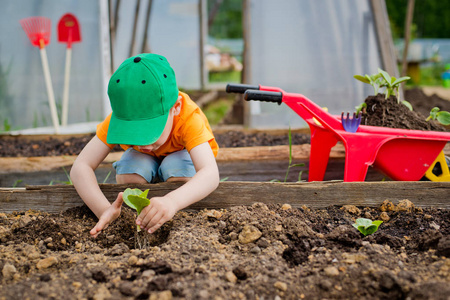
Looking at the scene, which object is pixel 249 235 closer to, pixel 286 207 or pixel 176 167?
pixel 286 207

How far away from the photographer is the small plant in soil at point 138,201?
1.41 metres

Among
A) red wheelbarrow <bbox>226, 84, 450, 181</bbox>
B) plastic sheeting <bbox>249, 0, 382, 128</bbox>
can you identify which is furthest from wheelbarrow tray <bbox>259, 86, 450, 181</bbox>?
plastic sheeting <bbox>249, 0, 382, 128</bbox>

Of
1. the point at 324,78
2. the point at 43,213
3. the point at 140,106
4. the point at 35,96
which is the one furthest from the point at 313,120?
the point at 35,96

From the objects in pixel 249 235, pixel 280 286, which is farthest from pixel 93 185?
pixel 280 286

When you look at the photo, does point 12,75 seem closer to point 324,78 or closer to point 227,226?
point 324,78

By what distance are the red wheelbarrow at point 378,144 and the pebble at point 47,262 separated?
1.00 metres

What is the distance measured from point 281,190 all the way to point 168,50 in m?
7.41

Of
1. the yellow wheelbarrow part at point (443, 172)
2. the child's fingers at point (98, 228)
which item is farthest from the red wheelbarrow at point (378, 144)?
the child's fingers at point (98, 228)

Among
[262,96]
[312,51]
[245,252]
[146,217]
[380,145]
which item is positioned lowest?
[245,252]

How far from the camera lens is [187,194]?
1.54 metres

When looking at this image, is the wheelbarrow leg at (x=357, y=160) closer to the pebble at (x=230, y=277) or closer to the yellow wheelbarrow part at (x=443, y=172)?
the yellow wheelbarrow part at (x=443, y=172)

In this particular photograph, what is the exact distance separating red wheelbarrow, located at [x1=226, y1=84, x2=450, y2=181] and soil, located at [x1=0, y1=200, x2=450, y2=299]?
292 millimetres

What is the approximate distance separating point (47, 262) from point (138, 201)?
12.8 inches

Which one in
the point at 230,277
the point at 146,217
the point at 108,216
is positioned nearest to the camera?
the point at 230,277
